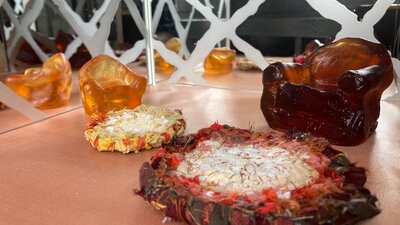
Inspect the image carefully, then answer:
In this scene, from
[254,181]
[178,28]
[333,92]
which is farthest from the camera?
[178,28]

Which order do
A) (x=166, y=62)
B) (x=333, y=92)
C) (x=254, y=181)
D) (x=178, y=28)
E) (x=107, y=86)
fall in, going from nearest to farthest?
(x=254, y=181) → (x=333, y=92) → (x=107, y=86) → (x=178, y=28) → (x=166, y=62)

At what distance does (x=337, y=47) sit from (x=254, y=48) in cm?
49

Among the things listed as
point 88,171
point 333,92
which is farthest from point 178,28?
point 88,171

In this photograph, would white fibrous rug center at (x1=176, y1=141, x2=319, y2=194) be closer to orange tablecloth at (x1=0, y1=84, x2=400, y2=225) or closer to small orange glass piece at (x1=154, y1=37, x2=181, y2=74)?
Result: orange tablecloth at (x1=0, y1=84, x2=400, y2=225)

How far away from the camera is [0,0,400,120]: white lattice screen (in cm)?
165

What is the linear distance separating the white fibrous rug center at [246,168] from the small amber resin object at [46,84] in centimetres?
99

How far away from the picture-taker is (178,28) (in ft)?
7.16

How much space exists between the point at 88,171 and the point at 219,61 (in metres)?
1.30

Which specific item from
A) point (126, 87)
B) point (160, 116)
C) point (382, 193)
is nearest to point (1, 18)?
point (126, 87)

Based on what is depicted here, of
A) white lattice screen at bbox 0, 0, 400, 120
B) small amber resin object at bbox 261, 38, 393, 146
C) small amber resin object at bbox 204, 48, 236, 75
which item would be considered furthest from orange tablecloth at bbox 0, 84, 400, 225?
small amber resin object at bbox 204, 48, 236, 75

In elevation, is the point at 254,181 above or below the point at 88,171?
above

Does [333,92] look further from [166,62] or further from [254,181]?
[166,62]

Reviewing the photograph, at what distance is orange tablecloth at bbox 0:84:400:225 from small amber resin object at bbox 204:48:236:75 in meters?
0.54

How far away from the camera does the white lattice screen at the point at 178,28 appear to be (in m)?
1.65
